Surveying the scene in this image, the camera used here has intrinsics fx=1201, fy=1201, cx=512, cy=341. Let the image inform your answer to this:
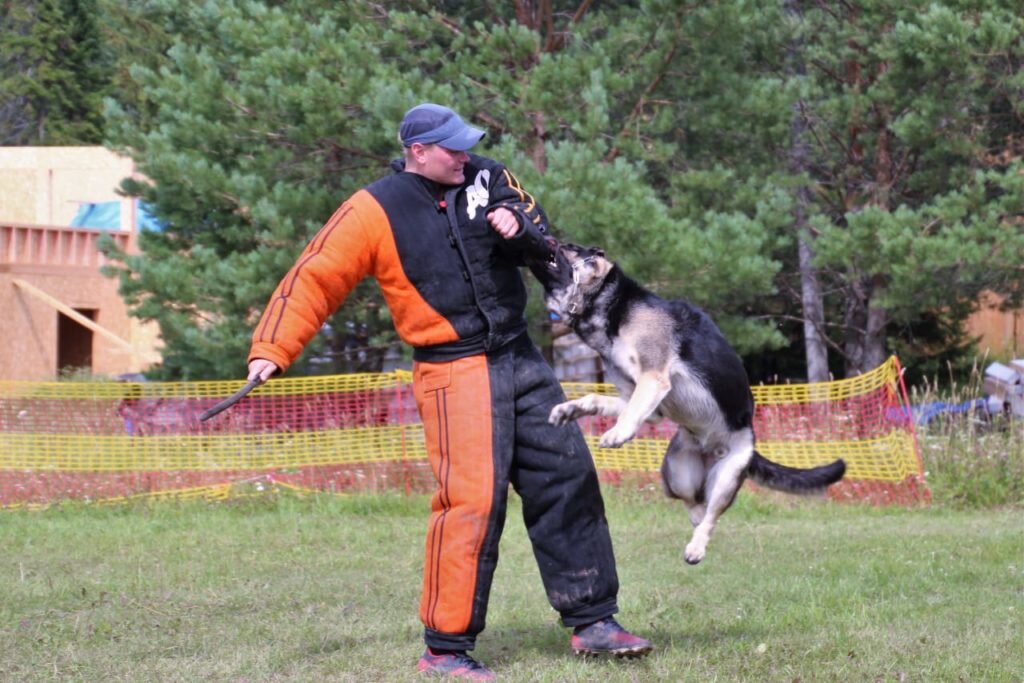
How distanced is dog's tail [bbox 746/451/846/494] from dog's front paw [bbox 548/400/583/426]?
0.89 metres

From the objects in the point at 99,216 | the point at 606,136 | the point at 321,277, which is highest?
the point at 99,216

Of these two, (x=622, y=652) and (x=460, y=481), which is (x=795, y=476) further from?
(x=460, y=481)

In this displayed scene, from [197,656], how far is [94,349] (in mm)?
19793

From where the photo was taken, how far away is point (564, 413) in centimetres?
437

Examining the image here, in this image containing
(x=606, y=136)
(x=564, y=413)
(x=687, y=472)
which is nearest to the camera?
(x=564, y=413)

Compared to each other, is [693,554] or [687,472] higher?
[687,472]

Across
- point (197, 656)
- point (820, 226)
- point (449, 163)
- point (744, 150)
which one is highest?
point (744, 150)

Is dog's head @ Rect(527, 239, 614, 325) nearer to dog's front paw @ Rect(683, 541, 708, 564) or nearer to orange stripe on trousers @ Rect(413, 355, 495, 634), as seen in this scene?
orange stripe on trousers @ Rect(413, 355, 495, 634)

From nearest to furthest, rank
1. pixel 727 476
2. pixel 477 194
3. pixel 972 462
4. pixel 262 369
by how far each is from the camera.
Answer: pixel 262 369
pixel 477 194
pixel 727 476
pixel 972 462

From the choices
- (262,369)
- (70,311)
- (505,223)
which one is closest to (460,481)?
(262,369)

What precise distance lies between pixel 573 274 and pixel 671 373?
1.74 ft

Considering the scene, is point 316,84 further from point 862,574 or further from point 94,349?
point 94,349

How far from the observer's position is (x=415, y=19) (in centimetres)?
1244

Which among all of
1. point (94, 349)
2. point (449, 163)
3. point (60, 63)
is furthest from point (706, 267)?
point (60, 63)
